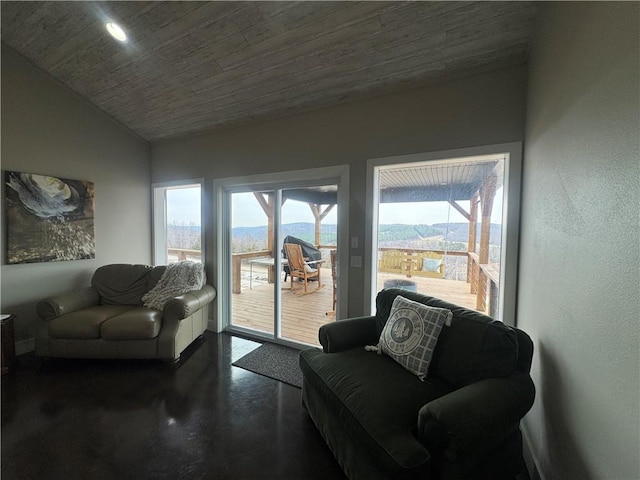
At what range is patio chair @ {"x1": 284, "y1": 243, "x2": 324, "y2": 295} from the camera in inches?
124

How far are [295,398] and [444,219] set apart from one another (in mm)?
2006

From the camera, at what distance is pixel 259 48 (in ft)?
7.21

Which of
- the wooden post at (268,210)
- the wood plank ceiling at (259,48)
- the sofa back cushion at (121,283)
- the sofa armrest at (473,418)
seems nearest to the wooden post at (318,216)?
the wooden post at (268,210)

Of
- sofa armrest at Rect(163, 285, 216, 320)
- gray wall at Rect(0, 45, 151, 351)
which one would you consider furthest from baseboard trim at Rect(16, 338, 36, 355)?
sofa armrest at Rect(163, 285, 216, 320)

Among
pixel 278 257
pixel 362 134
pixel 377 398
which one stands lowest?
pixel 377 398

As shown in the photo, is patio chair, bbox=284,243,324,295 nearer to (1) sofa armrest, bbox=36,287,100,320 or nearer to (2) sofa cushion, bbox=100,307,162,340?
(2) sofa cushion, bbox=100,307,162,340

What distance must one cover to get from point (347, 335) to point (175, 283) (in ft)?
7.19

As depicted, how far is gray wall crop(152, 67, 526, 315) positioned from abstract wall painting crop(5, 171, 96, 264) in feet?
4.03

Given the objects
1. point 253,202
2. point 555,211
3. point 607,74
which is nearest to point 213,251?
point 253,202

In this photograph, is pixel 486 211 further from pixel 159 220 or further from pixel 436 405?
pixel 159 220

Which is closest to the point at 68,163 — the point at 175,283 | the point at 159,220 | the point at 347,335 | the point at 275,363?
the point at 159,220

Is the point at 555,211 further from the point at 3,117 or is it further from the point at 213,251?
the point at 3,117

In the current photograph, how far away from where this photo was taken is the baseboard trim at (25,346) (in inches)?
111

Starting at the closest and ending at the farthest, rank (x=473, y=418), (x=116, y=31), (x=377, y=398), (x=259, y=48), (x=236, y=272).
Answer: (x=473, y=418) < (x=377, y=398) < (x=259, y=48) < (x=116, y=31) < (x=236, y=272)
